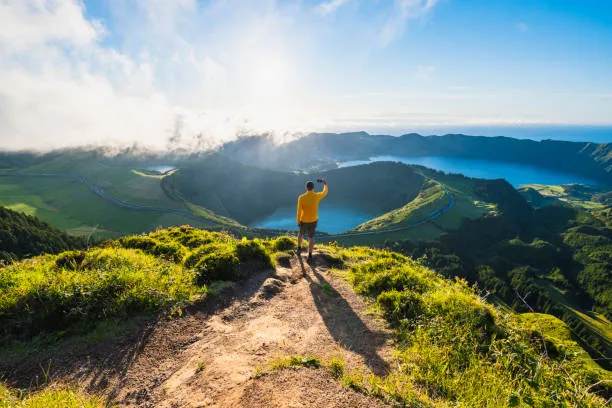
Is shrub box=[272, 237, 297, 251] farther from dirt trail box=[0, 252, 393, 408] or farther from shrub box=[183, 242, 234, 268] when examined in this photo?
dirt trail box=[0, 252, 393, 408]

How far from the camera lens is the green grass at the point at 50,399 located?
16.4 ft

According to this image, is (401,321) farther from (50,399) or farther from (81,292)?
(81,292)

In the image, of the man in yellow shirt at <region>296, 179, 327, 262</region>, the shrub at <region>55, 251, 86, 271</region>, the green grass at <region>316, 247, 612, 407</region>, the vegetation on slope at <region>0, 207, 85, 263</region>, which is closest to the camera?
the green grass at <region>316, 247, 612, 407</region>

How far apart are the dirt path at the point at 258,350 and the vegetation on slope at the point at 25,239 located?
8216 cm

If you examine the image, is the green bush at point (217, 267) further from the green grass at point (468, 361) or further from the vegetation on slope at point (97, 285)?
the green grass at point (468, 361)

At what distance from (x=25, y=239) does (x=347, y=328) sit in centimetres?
9759

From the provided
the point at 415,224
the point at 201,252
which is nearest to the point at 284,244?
the point at 201,252

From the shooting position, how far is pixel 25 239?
74250 mm

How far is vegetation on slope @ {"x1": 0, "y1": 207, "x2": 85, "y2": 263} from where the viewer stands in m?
68.8

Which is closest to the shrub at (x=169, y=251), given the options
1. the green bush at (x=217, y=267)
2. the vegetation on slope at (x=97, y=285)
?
the vegetation on slope at (x=97, y=285)

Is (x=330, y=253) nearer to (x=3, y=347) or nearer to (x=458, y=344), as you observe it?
(x=458, y=344)

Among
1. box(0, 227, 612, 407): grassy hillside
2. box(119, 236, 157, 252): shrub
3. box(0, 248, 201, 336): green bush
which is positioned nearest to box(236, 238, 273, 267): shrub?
box(0, 227, 612, 407): grassy hillside

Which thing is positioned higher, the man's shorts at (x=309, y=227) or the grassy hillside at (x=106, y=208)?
the man's shorts at (x=309, y=227)

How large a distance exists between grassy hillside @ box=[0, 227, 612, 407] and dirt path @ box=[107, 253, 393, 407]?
613 mm
